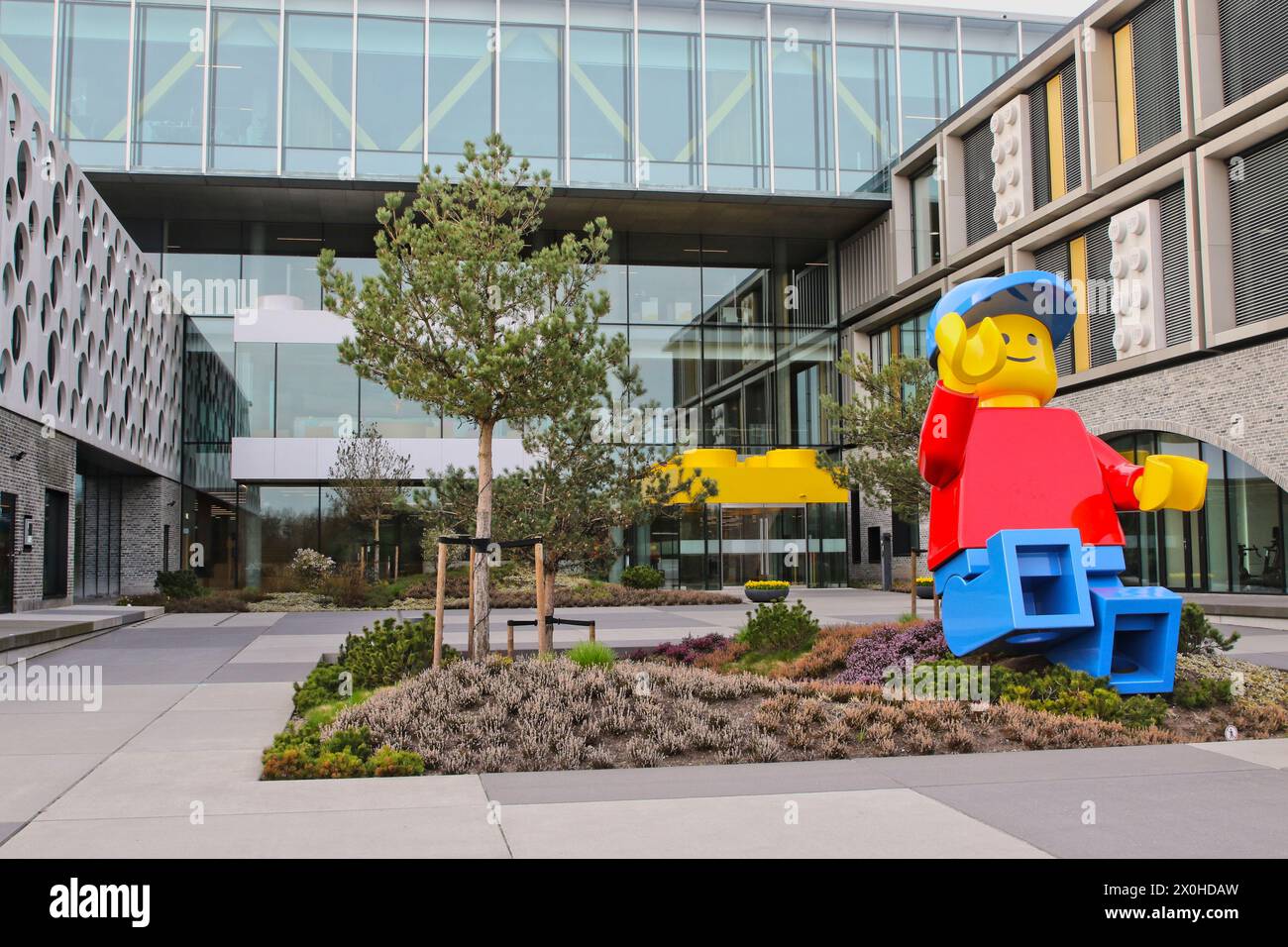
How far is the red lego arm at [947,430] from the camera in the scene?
1013 cm

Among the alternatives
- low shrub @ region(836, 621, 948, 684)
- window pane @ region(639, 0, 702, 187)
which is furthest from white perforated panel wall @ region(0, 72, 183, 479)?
low shrub @ region(836, 621, 948, 684)

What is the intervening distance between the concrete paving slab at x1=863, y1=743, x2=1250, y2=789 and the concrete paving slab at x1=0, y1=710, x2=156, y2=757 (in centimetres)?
591

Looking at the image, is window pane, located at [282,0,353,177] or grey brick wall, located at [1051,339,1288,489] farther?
window pane, located at [282,0,353,177]

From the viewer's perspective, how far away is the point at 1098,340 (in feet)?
86.4

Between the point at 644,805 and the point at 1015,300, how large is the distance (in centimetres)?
678

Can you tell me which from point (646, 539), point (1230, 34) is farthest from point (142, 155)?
point (1230, 34)

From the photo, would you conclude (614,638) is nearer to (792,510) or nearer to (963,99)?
(792,510)

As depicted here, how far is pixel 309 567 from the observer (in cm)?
3206

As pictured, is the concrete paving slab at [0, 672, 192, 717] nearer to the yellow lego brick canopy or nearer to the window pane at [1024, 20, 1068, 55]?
the yellow lego brick canopy

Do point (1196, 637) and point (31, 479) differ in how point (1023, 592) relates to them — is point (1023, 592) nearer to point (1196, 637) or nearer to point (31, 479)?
point (1196, 637)

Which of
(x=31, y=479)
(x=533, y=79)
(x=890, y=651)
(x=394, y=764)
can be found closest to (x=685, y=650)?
(x=890, y=651)

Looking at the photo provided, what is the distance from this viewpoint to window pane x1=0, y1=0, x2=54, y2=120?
33.0 metres

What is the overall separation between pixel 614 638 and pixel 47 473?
14.0 meters

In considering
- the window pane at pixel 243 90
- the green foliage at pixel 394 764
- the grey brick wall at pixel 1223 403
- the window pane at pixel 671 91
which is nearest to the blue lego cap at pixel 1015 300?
the green foliage at pixel 394 764
